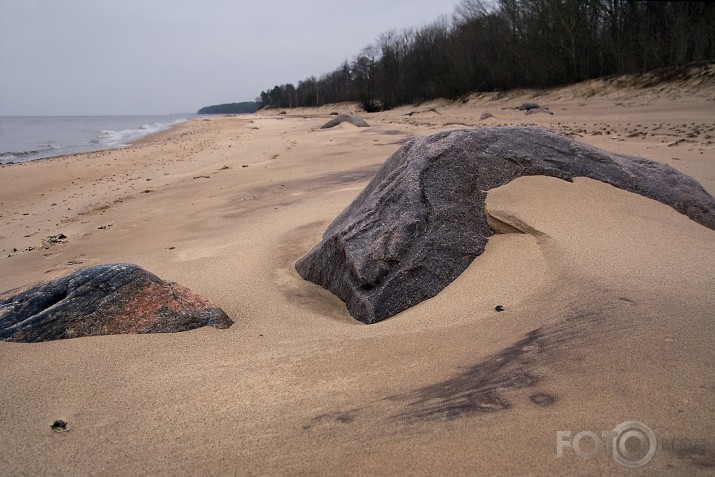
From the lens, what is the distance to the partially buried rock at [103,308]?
2.21 metres

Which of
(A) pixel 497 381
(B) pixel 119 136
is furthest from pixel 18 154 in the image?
(A) pixel 497 381

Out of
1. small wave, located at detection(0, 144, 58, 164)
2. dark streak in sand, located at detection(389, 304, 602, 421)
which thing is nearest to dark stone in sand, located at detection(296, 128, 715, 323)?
dark streak in sand, located at detection(389, 304, 602, 421)

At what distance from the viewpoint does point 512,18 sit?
3100cm

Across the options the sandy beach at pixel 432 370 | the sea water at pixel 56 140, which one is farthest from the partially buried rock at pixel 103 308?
the sea water at pixel 56 140

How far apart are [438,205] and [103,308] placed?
1823 mm

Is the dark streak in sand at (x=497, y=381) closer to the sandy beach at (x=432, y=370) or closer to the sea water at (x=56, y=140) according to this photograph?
the sandy beach at (x=432, y=370)

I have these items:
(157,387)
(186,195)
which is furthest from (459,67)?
(157,387)

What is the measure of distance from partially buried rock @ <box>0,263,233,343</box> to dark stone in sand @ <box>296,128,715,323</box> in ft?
2.58

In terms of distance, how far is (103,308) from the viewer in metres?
2.28

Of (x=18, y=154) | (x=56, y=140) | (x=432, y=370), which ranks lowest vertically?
(x=432, y=370)

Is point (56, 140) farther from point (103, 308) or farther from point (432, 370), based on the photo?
point (432, 370)

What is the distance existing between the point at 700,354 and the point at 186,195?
709 cm

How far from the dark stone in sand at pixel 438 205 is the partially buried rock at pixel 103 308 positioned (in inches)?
31.0

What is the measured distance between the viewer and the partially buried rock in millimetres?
2215
